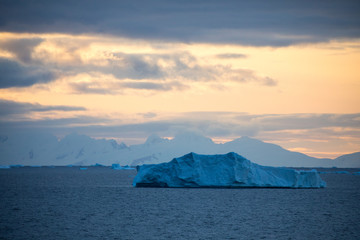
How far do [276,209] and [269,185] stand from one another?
8393 mm

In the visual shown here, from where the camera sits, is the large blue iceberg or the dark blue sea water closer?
the dark blue sea water

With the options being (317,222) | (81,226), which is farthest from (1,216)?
(317,222)

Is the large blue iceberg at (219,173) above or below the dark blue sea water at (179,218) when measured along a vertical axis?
above

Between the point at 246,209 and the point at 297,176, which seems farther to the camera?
the point at 297,176

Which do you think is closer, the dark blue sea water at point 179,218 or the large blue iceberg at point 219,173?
the dark blue sea water at point 179,218

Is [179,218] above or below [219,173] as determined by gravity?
below

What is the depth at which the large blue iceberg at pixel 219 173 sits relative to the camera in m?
33.5

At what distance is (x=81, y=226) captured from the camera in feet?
61.0

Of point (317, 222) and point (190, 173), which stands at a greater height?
point (190, 173)

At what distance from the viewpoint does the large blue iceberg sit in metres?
33.5

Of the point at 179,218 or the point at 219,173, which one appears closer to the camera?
the point at 179,218

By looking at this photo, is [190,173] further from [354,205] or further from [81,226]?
[81,226]

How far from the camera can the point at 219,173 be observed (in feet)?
112

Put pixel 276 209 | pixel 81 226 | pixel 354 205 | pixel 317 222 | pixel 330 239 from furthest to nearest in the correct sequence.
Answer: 1. pixel 354 205
2. pixel 276 209
3. pixel 317 222
4. pixel 81 226
5. pixel 330 239
